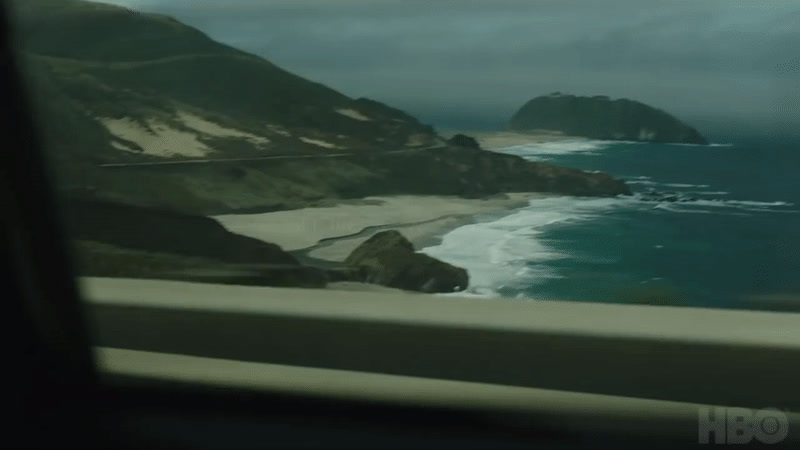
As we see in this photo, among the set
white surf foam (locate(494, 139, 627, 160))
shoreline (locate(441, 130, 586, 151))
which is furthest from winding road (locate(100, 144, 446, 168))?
white surf foam (locate(494, 139, 627, 160))

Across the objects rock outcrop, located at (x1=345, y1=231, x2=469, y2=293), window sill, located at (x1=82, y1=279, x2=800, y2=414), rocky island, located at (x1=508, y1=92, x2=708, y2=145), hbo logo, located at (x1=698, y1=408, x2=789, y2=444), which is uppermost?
rocky island, located at (x1=508, y1=92, x2=708, y2=145)

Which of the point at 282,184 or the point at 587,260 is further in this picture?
the point at 282,184

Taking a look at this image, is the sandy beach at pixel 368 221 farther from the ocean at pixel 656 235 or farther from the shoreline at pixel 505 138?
the shoreline at pixel 505 138

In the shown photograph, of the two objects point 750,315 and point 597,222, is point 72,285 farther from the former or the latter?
point 750,315

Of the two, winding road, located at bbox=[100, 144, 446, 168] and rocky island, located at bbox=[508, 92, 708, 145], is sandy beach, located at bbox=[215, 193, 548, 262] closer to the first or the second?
winding road, located at bbox=[100, 144, 446, 168]

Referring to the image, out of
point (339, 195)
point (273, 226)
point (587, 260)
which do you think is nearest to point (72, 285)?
point (273, 226)

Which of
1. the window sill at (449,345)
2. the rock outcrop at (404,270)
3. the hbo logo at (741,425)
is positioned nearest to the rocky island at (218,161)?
the rock outcrop at (404,270)
